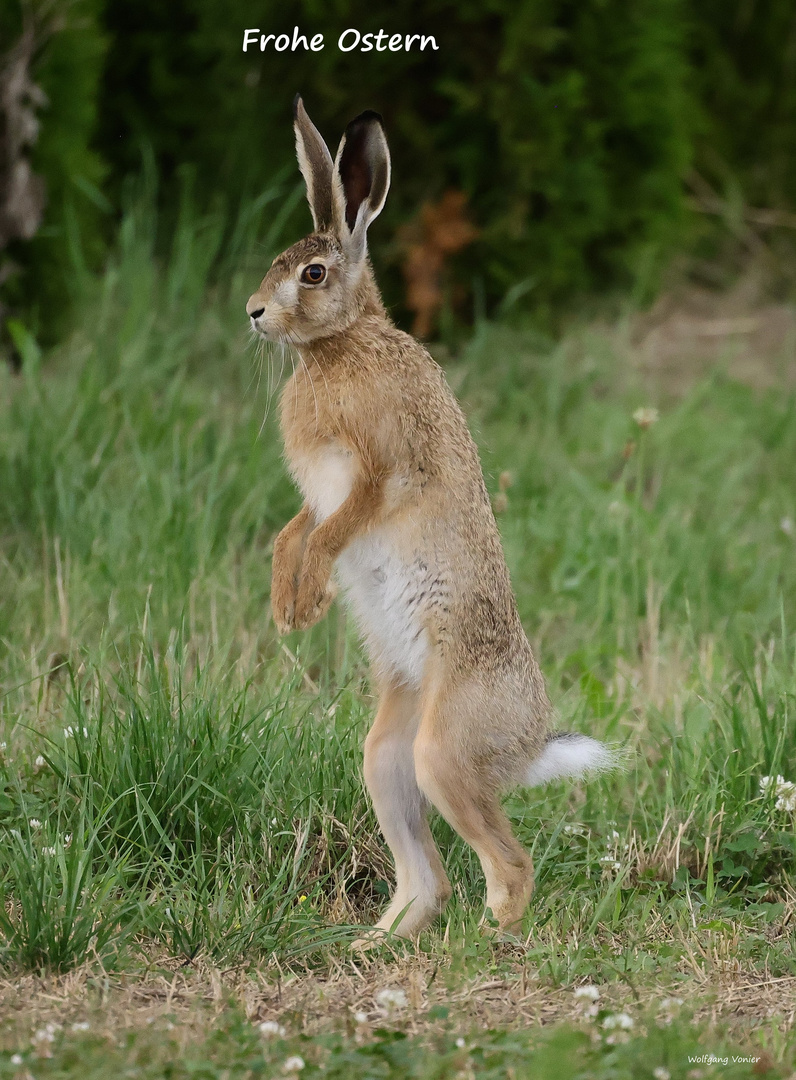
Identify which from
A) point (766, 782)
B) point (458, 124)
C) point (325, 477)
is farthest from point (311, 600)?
point (458, 124)

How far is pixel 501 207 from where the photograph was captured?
7609 millimetres

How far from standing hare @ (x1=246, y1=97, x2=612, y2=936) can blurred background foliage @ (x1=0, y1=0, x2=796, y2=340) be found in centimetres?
351

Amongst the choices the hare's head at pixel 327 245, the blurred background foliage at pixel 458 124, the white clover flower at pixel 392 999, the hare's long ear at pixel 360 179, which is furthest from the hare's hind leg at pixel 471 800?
the blurred background foliage at pixel 458 124

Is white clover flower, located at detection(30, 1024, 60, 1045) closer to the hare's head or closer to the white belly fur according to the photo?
the white belly fur

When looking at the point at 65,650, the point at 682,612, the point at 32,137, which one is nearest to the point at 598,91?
the point at 32,137

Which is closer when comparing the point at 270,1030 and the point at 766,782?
the point at 270,1030

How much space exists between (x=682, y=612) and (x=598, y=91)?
141 inches

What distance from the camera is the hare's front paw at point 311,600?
3465mm

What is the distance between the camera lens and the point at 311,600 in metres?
3.49

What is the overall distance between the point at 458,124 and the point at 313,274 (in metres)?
4.35

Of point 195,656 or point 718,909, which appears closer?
point 718,909

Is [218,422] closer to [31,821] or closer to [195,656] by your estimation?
[195,656]

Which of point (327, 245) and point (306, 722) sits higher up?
point (327, 245)

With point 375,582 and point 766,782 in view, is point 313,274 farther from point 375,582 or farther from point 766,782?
point 766,782
